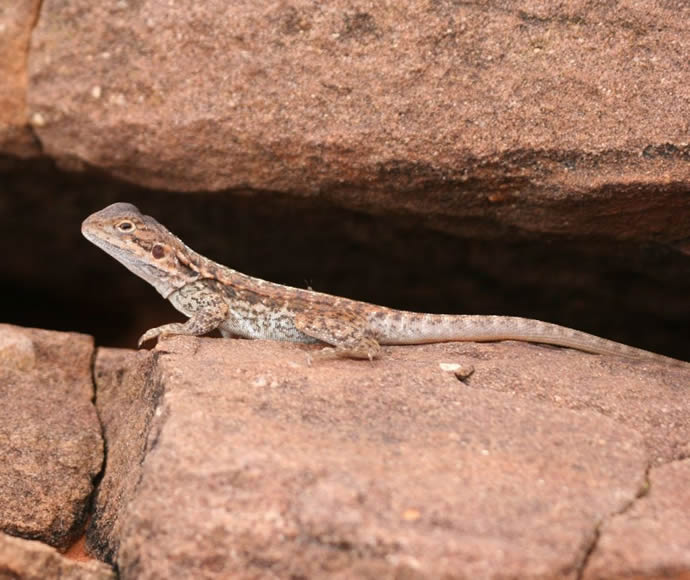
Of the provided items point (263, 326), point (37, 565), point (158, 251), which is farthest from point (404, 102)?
point (37, 565)

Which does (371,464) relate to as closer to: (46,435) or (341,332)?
(341,332)

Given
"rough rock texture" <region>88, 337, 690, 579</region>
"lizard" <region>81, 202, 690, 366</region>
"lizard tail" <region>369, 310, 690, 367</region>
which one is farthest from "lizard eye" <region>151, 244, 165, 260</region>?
"lizard tail" <region>369, 310, 690, 367</region>

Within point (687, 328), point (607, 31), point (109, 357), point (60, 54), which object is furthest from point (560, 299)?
point (60, 54)

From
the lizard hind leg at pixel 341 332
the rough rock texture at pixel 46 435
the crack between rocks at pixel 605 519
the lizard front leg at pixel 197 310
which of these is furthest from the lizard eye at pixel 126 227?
the crack between rocks at pixel 605 519

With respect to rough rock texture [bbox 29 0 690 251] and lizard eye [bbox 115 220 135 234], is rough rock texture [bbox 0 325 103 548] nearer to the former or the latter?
lizard eye [bbox 115 220 135 234]

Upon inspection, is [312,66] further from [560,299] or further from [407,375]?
[560,299]

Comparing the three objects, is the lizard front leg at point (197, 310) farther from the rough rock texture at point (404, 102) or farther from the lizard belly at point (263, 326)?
the rough rock texture at point (404, 102)
